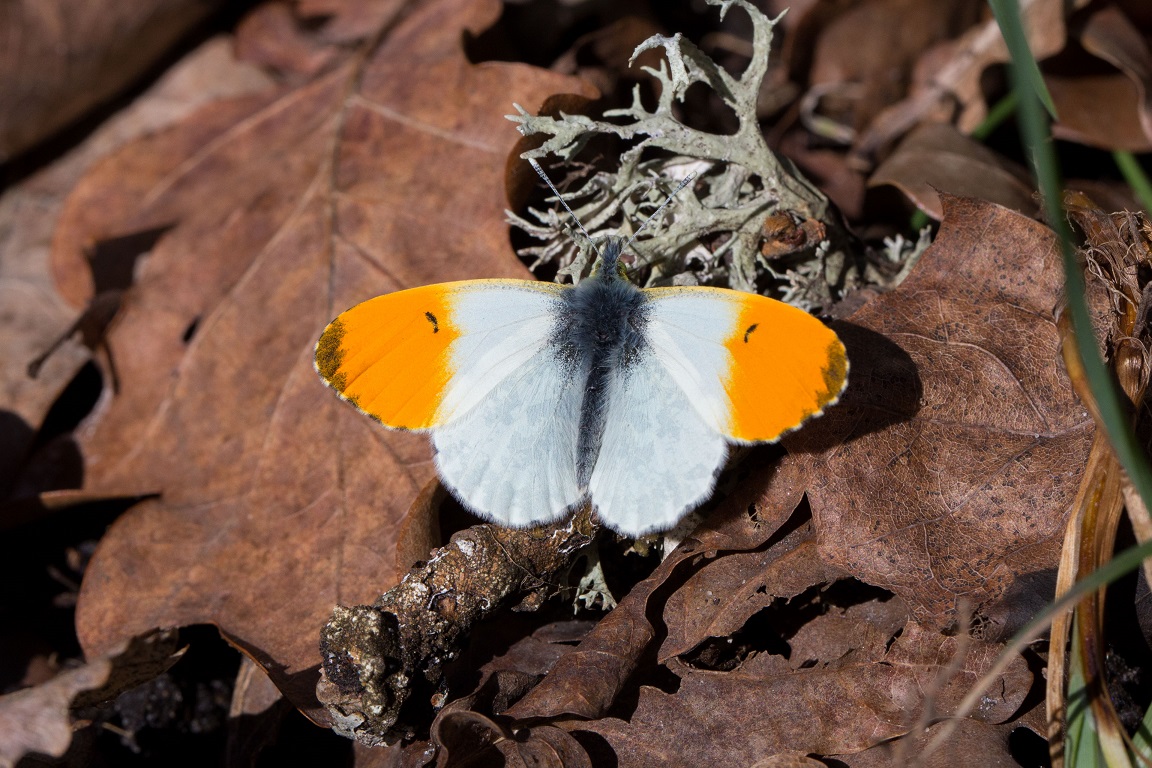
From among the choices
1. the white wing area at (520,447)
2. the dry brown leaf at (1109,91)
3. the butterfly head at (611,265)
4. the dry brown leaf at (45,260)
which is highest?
the dry brown leaf at (1109,91)

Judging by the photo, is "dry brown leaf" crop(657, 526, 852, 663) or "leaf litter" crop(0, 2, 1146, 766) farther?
"dry brown leaf" crop(657, 526, 852, 663)

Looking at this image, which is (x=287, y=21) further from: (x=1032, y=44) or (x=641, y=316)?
(x=1032, y=44)

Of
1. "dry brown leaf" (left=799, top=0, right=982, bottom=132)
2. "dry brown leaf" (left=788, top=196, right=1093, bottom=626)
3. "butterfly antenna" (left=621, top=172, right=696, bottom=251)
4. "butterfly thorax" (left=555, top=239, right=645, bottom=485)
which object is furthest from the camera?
"dry brown leaf" (left=799, top=0, right=982, bottom=132)

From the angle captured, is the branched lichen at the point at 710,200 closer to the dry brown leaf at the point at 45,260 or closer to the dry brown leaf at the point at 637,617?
the dry brown leaf at the point at 637,617

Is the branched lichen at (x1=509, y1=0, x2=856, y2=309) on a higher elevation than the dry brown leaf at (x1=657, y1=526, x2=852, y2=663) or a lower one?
higher

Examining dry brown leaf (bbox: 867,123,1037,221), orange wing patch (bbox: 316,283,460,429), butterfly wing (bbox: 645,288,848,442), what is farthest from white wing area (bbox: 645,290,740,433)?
dry brown leaf (bbox: 867,123,1037,221)

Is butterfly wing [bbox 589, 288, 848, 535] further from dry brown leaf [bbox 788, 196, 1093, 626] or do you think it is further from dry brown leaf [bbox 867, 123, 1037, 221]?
dry brown leaf [bbox 867, 123, 1037, 221]

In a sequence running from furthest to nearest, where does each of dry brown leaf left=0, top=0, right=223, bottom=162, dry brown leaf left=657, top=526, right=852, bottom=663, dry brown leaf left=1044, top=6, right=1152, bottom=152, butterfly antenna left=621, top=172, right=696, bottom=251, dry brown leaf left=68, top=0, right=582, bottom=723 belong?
dry brown leaf left=0, top=0, right=223, bottom=162, dry brown leaf left=1044, top=6, right=1152, bottom=152, dry brown leaf left=68, top=0, right=582, bottom=723, butterfly antenna left=621, top=172, right=696, bottom=251, dry brown leaf left=657, top=526, right=852, bottom=663

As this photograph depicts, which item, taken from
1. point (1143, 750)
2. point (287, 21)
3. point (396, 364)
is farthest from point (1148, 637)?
point (287, 21)

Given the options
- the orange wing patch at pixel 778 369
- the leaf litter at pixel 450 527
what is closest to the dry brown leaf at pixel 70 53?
the leaf litter at pixel 450 527
